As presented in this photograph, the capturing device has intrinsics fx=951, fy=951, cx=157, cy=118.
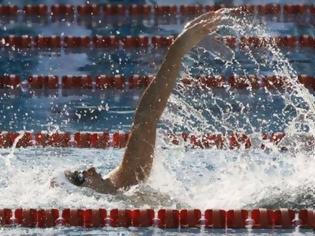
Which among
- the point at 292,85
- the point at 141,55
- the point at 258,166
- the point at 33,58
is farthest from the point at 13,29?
the point at 258,166

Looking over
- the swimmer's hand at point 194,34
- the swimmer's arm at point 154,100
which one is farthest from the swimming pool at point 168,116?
the swimmer's hand at point 194,34

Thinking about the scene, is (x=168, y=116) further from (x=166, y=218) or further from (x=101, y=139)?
(x=166, y=218)

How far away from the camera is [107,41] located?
865 centimetres

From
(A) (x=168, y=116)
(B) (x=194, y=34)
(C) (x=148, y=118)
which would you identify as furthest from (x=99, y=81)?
(B) (x=194, y=34)

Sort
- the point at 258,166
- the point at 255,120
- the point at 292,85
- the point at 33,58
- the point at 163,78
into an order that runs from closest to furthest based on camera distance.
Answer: the point at 163,78
the point at 258,166
the point at 255,120
the point at 292,85
the point at 33,58

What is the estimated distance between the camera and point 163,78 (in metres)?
4.33

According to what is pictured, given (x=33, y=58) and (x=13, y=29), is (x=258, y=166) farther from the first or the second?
(x=13, y=29)

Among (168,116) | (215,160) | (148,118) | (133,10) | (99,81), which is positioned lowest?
(215,160)

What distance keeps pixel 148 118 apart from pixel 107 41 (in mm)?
4307

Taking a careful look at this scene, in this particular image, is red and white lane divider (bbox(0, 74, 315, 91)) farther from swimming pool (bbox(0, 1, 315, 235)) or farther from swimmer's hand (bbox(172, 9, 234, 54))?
swimmer's hand (bbox(172, 9, 234, 54))

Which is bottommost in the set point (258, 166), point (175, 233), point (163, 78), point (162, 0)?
point (175, 233)

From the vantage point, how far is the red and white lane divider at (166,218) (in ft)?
14.6

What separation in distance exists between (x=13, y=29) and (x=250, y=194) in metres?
4.82

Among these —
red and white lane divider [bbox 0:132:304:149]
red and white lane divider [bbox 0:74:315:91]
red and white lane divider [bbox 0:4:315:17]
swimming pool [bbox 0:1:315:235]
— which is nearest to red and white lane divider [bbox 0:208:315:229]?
swimming pool [bbox 0:1:315:235]
